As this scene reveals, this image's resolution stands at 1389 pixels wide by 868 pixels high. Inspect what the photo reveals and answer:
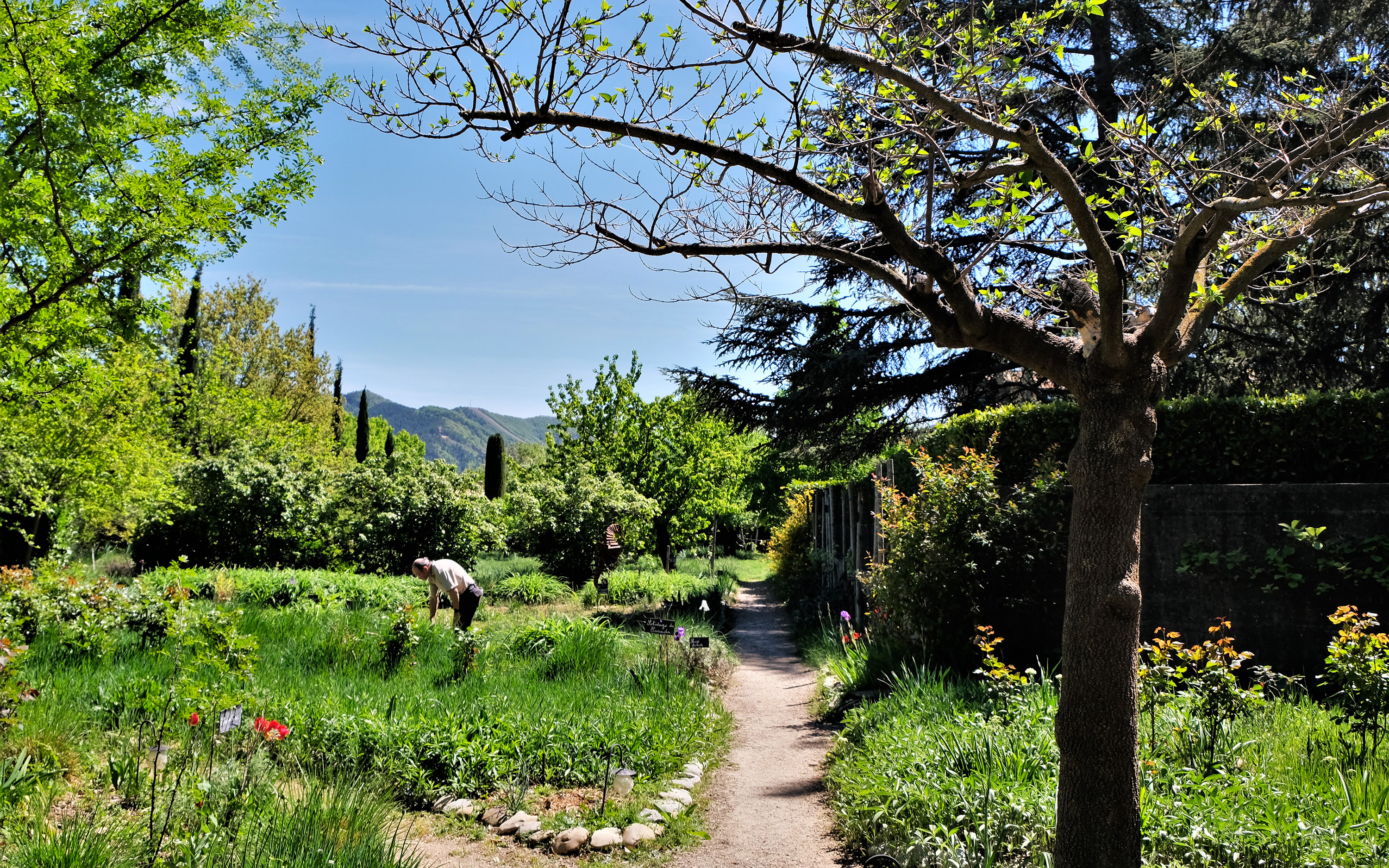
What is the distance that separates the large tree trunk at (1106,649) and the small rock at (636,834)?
235 cm

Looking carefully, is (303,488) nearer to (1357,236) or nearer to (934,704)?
(934,704)

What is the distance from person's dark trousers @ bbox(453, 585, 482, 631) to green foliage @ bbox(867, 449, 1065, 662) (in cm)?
461

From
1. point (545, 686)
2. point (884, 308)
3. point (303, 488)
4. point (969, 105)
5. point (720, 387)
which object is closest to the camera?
point (969, 105)

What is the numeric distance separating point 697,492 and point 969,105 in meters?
17.7

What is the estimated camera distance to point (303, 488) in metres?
15.9

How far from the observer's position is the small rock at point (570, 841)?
A: 4535 millimetres

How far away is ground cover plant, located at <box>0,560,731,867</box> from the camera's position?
3717 mm

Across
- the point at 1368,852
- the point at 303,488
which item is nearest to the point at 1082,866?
the point at 1368,852

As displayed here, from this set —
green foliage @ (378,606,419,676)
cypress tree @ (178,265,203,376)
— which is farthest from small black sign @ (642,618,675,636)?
cypress tree @ (178,265,203,376)

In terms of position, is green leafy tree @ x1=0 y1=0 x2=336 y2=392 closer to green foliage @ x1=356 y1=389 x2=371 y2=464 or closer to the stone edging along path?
the stone edging along path

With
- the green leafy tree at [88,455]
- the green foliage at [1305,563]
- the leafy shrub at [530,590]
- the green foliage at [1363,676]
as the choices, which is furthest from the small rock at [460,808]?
the leafy shrub at [530,590]

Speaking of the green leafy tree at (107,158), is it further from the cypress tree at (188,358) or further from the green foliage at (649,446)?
the green foliage at (649,446)

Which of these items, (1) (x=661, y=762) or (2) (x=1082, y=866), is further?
(1) (x=661, y=762)

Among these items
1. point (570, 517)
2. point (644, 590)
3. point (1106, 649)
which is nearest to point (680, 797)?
point (1106, 649)
